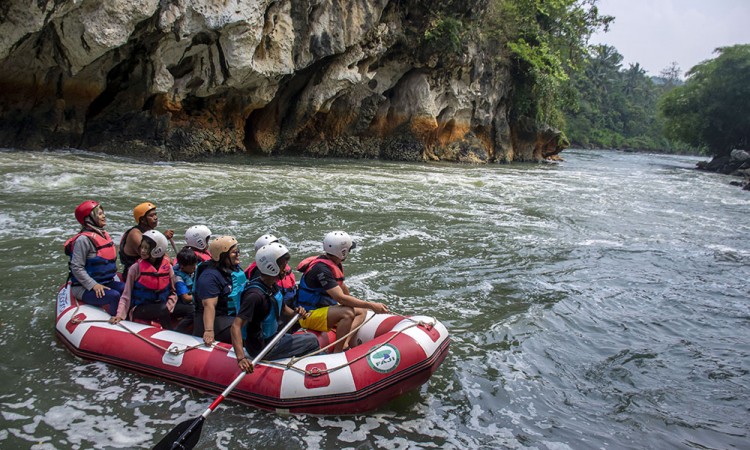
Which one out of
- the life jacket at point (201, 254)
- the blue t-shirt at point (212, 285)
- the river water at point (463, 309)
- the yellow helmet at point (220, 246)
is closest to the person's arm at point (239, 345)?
the river water at point (463, 309)

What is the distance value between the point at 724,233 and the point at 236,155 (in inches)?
532

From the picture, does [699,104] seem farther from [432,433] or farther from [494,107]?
[432,433]

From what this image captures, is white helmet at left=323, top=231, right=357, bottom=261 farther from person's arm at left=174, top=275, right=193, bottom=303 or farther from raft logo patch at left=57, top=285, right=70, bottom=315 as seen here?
raft logo patch at left=57, top=285, right=70, bottom=315

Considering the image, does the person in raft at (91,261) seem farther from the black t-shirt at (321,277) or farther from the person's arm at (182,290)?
the black t-shirt at (321,277)

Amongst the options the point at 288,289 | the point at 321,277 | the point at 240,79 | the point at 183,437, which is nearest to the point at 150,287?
the point at 288,289

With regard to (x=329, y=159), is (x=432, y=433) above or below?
below

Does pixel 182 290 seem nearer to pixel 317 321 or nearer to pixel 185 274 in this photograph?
pixel 185 274

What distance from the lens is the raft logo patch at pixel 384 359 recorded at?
3.85 meters

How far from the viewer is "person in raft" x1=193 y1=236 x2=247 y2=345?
4.11 m

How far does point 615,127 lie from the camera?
63750 mm

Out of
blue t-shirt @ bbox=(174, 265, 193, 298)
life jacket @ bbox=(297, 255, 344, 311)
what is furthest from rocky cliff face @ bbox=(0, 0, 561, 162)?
life jacket @ bbox=(297, 255, 344, 311)

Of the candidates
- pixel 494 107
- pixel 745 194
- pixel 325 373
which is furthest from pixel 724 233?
pixel 494 107

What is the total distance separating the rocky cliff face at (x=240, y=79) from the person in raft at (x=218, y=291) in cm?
932

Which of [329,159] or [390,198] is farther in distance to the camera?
[329,159]
